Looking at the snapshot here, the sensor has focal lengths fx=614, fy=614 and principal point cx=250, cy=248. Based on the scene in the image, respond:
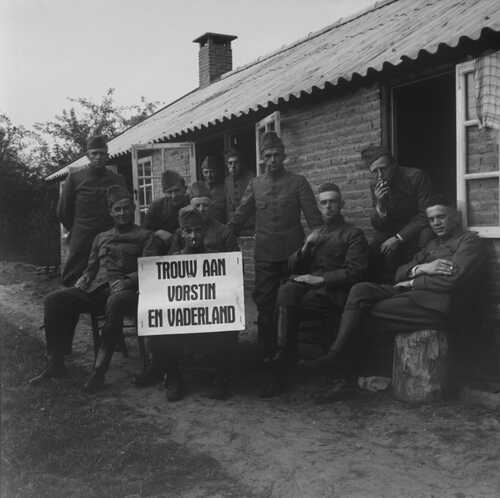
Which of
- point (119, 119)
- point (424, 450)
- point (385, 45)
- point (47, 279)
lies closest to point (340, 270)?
point (424, 450)

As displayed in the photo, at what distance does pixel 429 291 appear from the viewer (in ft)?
13.9

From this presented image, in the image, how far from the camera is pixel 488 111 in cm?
463

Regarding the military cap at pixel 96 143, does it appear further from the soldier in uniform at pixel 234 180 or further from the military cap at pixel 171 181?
the soldier in uniform at pixel 234 180

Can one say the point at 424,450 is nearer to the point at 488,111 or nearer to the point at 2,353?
the point at 488,111

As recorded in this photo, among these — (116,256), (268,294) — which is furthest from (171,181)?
(268,294)

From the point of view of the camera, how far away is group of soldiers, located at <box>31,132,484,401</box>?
431cm

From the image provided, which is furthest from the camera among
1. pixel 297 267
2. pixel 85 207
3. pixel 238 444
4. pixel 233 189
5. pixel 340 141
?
pixel 233 189

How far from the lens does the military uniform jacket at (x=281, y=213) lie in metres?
5.34

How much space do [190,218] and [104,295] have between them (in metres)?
1.06

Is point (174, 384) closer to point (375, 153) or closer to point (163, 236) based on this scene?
point (163, 236)

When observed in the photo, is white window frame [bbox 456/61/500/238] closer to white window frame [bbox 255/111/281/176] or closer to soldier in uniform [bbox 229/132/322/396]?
soldier in uniform [bbox 229/132/322/396]

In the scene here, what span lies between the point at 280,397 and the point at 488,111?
265cm

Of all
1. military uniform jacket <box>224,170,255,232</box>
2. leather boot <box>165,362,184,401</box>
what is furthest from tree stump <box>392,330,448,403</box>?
military uniform jacket <box>224,170,255,232</box>

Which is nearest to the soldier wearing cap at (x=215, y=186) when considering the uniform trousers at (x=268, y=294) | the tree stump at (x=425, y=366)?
the uniform trousers at (x=268, y=294)
